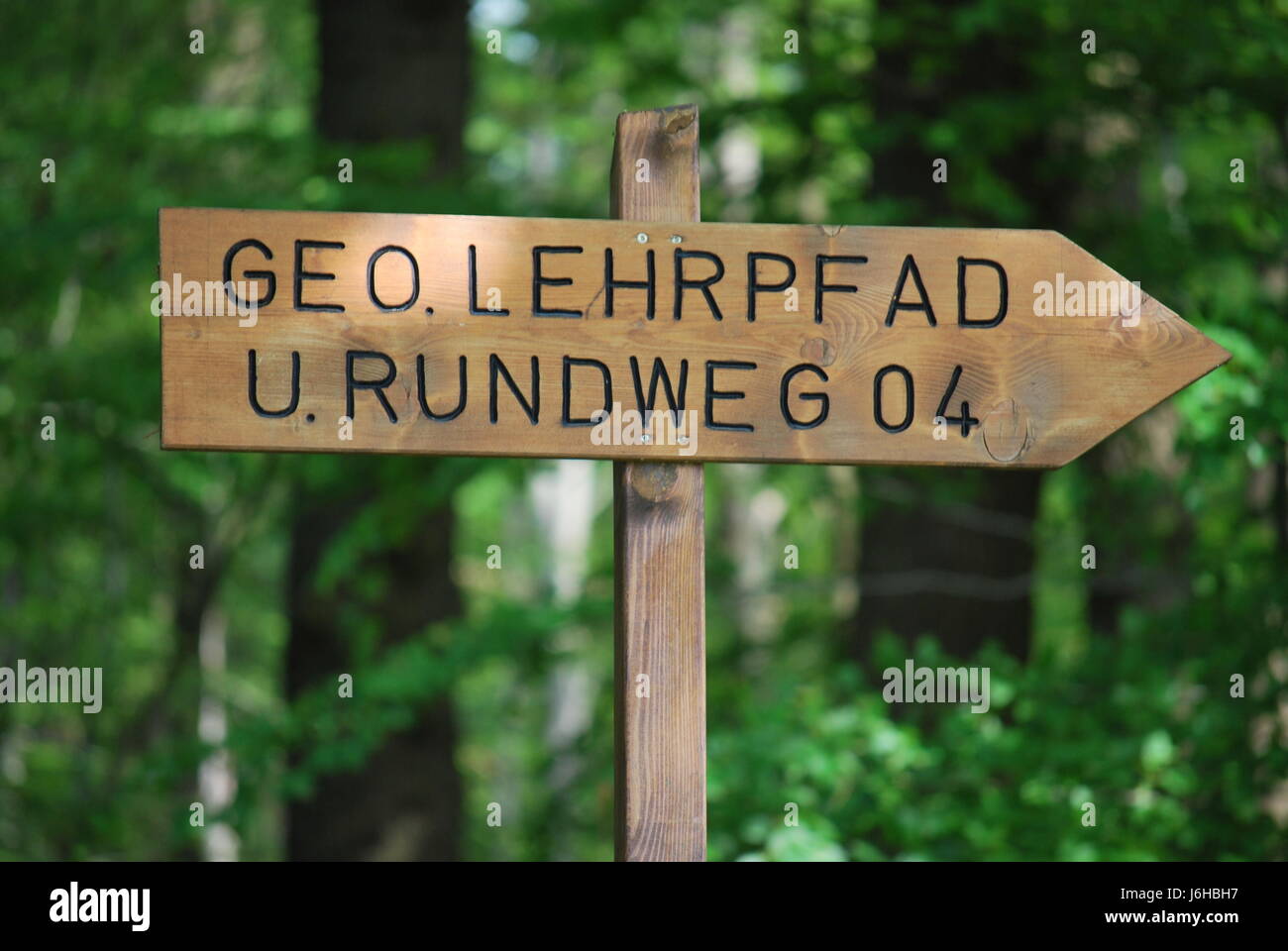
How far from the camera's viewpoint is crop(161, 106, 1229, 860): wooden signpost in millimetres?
1617

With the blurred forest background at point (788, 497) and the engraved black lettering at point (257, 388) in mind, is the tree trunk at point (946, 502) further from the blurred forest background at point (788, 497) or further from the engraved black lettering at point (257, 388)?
the engraved black lettering at point (257, 388)

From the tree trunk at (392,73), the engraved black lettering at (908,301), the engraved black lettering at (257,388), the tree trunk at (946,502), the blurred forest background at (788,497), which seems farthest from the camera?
the tree trunk at (392,73)

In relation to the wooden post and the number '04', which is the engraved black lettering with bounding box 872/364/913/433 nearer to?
the number '04'

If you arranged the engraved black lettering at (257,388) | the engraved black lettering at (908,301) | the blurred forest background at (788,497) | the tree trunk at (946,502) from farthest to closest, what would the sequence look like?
the tree trunk at (946,502) → the blurred forest background at (788,497) → the engraved black lettering at (908,301) → the engraved black lettering at (257,388)

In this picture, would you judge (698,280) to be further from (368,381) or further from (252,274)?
(252,274)

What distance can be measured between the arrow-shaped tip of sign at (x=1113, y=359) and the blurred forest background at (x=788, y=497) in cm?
102

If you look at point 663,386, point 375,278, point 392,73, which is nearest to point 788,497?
point 392,73

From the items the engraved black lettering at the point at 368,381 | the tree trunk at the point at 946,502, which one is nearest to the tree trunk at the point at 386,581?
the tree trunk at the point at 946,502

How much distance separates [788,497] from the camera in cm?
533

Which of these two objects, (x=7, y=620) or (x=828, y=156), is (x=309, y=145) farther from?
(x=7, y=620)

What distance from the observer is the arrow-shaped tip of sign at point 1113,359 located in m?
1.71

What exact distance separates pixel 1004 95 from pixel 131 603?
5505 mm

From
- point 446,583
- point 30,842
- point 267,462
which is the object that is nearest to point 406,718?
point 446,583

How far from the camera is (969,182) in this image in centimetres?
388
